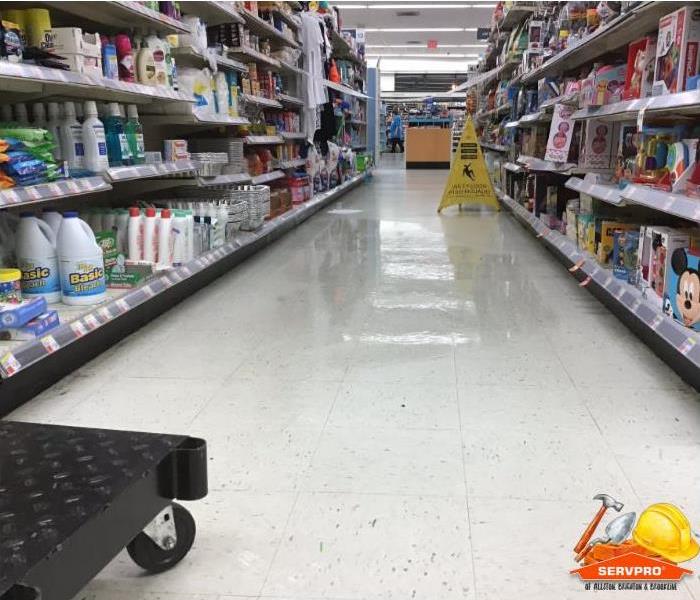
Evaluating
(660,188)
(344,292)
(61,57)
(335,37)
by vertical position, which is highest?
(335,37)

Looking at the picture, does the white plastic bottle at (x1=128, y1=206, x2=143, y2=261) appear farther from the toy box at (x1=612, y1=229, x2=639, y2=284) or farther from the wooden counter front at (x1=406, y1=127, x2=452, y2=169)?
the wooden counter front at (x1=406, y1=127, x2=452, y2=169)

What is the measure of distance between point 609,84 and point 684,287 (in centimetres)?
174

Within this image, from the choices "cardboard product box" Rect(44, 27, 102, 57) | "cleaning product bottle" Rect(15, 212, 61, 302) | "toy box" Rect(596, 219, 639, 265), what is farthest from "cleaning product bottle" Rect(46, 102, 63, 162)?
"toy box" Rect(596, 219, 639, 265)

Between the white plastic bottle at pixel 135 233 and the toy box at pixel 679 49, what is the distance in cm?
231

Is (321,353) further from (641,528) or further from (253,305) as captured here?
(641,528)

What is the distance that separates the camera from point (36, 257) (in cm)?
242

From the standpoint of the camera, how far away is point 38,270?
7.99 feet

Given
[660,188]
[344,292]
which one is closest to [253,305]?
[344,292]

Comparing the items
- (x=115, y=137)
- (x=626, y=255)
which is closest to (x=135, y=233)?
(x=115, y=137)

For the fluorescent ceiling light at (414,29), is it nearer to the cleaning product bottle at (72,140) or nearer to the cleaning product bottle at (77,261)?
the cleaning product bottle at (72,140)

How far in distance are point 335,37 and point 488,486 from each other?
29.8ft

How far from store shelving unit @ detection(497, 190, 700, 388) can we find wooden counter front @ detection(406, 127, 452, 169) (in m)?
13.4

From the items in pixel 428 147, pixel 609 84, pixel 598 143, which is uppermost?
pixel 609 84

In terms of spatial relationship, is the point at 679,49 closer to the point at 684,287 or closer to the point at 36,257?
the point at 684,287
